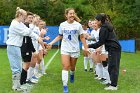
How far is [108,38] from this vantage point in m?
11.8

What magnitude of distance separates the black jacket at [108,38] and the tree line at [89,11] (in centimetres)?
2865

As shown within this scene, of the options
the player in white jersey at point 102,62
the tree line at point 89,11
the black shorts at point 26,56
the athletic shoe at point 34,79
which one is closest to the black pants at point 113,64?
the player in white jersey at point 102,62

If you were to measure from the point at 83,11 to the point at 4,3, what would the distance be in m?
8.01

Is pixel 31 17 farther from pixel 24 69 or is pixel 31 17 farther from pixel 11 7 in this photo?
pixel 11 7

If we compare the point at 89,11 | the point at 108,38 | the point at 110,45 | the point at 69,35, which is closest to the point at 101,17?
the point at 108,38

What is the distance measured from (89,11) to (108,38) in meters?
30.2

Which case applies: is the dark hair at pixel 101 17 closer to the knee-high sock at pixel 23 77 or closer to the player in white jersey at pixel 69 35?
the player in white jersey at pixel 69 35

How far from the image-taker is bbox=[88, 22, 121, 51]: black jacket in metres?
11.7

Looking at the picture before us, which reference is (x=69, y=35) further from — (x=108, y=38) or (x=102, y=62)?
(x=102, y=62)

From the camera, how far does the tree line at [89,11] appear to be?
40.5 meters

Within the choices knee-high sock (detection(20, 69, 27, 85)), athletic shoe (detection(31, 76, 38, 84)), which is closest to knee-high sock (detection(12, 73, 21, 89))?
knee-high sock (detection(20, 69, 27, 85))

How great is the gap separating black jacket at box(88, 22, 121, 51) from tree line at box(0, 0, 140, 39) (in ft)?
94.0

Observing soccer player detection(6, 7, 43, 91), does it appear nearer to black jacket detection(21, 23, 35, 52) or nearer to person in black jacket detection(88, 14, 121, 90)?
black jacket detection(21, 23, 35, 52)

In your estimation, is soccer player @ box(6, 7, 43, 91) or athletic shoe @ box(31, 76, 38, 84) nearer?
soccer player @ box(6, 7, 43, 91)
